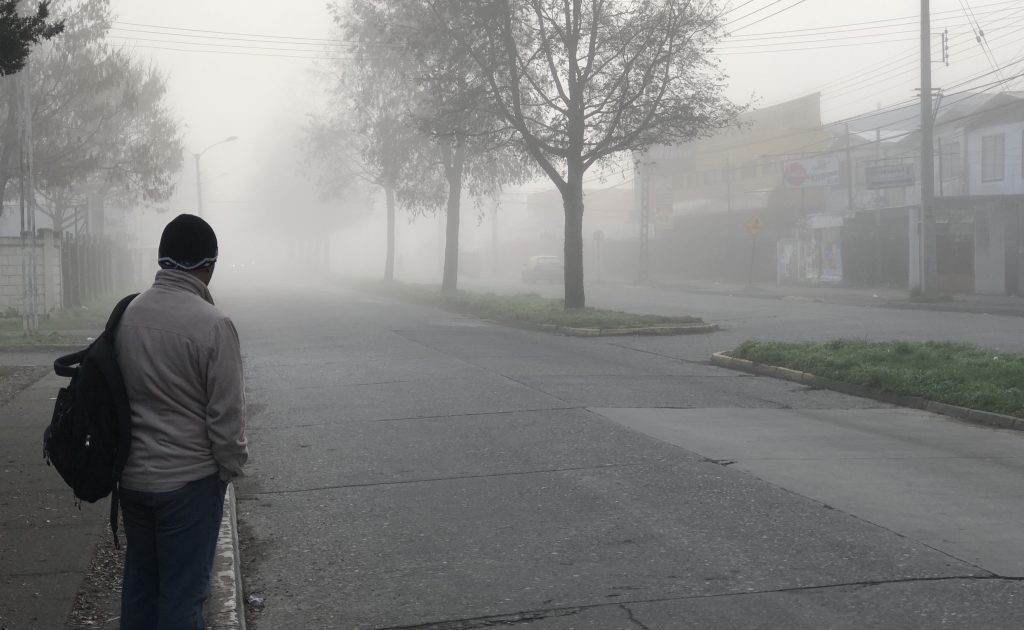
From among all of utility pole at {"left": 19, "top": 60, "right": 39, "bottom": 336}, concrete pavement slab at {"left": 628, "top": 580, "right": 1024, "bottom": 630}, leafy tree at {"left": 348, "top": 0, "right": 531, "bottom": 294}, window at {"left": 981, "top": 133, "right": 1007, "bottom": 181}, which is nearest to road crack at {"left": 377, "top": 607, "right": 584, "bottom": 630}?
concrete pavement slab at {"left": 628, "top": 580, "right": 1024, "bottom": 630}

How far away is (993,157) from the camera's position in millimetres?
42094

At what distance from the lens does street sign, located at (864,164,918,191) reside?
1491 inches

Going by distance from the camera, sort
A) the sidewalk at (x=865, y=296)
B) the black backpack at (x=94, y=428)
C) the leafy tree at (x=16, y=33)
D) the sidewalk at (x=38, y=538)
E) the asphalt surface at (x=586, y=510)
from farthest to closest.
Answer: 1. the sidewalk at (x=865, y=296)
2. the leafy tree at (x=16, y=33)
3. the asphalt surface at (x=586, y=510)
4. the sidewalk at (x=38, y=538)
5. the black backpack at (x=94, y=428)

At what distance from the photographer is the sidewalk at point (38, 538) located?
199 inches

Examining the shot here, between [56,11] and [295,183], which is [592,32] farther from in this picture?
[295,183]

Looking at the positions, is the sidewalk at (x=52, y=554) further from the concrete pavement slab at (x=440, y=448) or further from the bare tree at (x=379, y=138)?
the bare tree at (x=379, y=138)

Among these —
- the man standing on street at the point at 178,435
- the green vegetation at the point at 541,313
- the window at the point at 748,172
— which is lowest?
the green vegetation at the point at 541,313

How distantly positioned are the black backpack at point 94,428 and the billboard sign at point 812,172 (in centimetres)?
4435

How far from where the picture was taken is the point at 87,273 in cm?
3603

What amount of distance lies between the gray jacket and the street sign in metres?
36.9

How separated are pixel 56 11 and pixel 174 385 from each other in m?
31.0

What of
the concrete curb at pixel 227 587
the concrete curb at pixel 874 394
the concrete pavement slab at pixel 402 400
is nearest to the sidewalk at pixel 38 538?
the concrete curb at pixel 227 587

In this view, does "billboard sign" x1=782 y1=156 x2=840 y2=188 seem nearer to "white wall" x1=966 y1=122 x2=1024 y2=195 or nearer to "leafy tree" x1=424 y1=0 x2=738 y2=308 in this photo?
"white wall" x1=966 y1=122 x2=1024 y2=195

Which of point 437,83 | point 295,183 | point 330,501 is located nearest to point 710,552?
point 330,501
